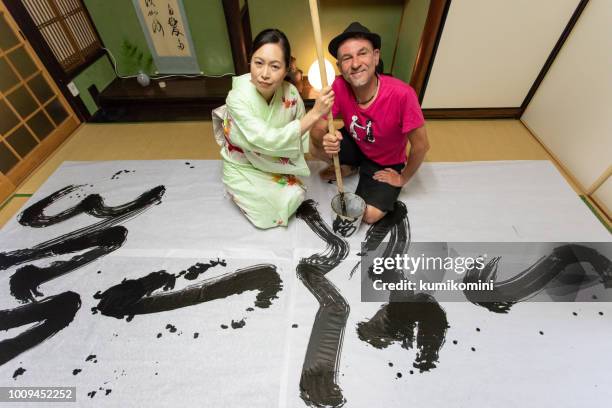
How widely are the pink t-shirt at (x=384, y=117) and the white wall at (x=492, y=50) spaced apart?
98 centimetres

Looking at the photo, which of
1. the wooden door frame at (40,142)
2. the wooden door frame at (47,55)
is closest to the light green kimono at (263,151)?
the wooden door frame at (40,142)

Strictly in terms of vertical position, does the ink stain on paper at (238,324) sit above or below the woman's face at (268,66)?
below

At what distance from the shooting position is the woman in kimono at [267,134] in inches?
51.2

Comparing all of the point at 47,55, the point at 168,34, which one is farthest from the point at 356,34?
the point at 47,55

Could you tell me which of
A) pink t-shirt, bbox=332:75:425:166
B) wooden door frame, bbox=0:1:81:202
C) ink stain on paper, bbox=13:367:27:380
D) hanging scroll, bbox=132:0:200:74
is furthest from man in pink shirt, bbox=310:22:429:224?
wooden door frame, bbox=0:1:81:202

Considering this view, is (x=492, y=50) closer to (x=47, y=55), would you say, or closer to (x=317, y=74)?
(x=317, y=74)

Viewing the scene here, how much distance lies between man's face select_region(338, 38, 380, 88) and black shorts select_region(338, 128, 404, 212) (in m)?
0.55

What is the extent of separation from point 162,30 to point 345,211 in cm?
248

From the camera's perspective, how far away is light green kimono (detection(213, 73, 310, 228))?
4.51 feet

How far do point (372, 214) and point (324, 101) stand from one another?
2.40 ft

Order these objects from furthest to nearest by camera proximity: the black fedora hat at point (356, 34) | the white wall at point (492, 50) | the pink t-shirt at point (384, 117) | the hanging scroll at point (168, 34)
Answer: the hanging scroll at point (168, 34), the white wall at point (492, 50), the pink t-shirt at point (384, 117), the black fedora hat at point (356, 34)

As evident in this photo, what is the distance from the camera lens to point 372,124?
1601 mm

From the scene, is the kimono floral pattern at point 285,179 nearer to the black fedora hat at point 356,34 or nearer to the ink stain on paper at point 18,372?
the black fedora hat at point 356,34

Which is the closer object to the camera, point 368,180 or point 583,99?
point 368,180
